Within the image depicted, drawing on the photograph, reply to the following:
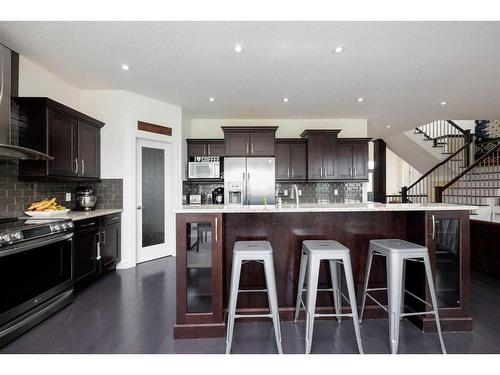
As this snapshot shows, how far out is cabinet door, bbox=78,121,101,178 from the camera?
11.4 feet

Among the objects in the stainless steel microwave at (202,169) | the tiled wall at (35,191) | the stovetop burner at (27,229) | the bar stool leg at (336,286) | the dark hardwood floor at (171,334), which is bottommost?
the dark hardwood floor at (171,334)

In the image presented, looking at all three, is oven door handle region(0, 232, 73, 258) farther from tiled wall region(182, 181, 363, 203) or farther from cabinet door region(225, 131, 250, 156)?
tiled wall region(182, 181, 363, 203)

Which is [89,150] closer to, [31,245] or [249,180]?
[31,245]

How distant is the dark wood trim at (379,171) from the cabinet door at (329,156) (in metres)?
4.00

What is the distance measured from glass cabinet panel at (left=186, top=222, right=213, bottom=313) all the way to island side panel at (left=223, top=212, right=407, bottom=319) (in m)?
0.22

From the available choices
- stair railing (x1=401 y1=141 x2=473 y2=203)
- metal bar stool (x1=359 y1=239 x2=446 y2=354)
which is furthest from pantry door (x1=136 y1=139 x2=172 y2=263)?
stair railing (x1=401 y1=141 x2=473 y2=203)

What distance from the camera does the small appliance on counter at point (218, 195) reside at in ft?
16.9

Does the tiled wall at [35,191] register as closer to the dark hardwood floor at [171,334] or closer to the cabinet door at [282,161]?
the dark hardwood floor at [171,334]

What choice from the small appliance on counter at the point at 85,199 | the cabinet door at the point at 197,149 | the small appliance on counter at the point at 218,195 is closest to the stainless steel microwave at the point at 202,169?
the cabinet door at the point at 197,149

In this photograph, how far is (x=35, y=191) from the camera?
316 centimetres

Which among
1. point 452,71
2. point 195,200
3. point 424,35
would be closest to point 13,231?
point 195,200

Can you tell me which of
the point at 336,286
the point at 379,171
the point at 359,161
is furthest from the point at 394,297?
the point at 379,171

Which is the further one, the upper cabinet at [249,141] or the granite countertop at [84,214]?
the upper cabinet at [249,141]
